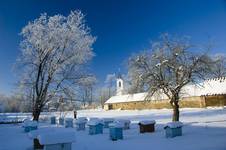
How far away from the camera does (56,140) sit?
10.8 m

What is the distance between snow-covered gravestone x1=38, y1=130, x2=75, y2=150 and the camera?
10.6 meters

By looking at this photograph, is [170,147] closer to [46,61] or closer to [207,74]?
[207,74]

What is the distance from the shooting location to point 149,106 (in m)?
57.9

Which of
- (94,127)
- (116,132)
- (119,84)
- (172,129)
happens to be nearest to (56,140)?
(116,132)

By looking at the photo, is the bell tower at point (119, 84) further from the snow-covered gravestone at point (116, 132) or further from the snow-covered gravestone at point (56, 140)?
the snow-covered gravestone at point (56, 140)

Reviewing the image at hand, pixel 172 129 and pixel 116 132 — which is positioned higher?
pixel 172 129

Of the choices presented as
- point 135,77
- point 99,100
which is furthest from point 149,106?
point 99,100

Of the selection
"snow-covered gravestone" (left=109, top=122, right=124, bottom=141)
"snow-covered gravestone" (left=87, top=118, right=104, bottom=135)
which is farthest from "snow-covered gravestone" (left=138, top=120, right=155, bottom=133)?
"snow-covered gravestone" (left=87, top=118, right=104, bottom=135)

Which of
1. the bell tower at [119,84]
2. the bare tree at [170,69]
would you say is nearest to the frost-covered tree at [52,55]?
the bare tree at [170,69]

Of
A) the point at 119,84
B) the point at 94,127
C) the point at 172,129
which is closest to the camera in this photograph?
the point at 172,129

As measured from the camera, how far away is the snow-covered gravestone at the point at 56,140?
10.6m

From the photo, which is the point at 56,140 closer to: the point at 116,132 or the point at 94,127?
the point at 116,132

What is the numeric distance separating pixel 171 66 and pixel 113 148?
10264 millimetres

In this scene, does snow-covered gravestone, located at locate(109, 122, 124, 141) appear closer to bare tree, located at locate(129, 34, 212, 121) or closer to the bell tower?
bare tree, located at locate(129, 34, 212, 121)
